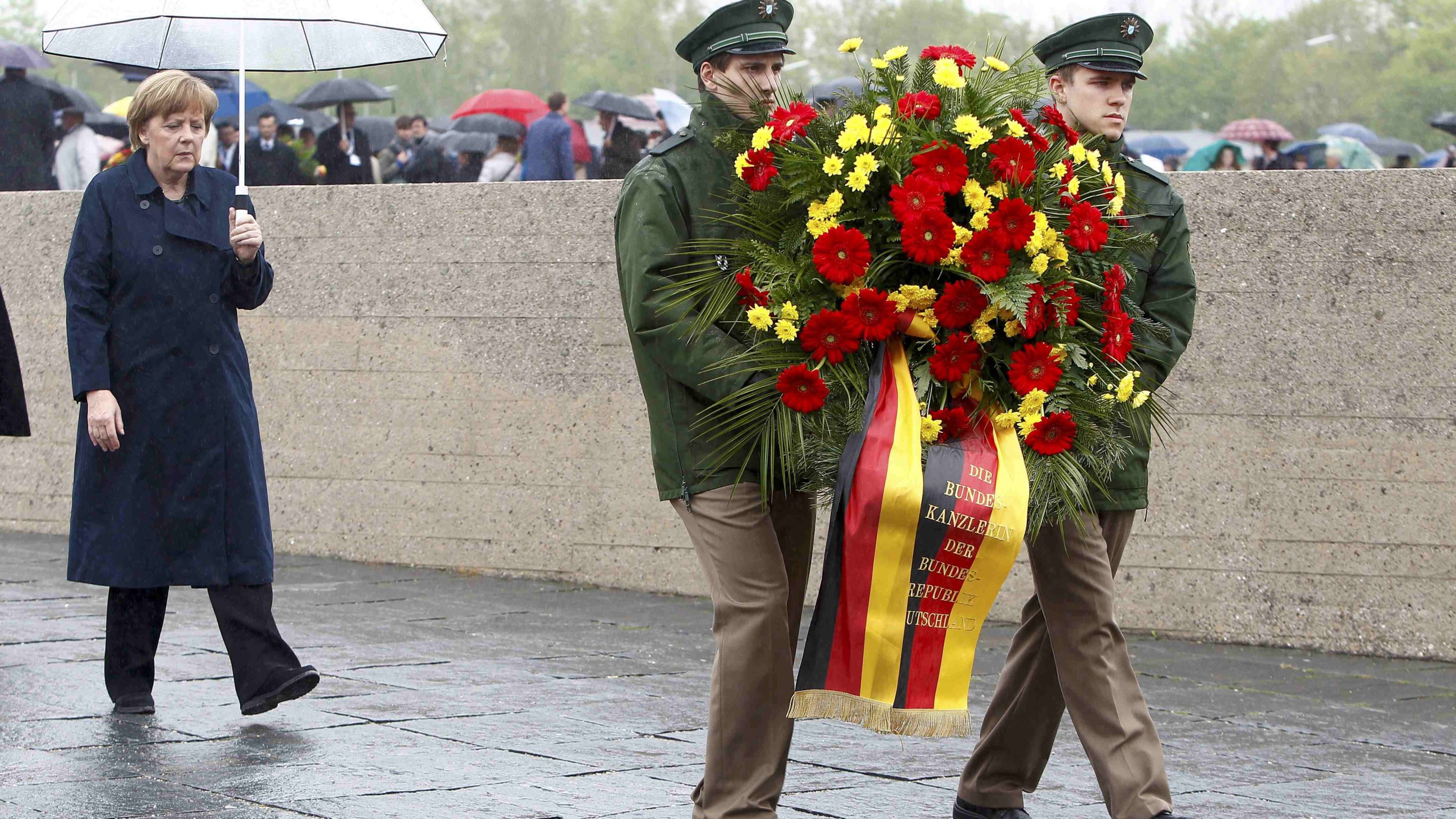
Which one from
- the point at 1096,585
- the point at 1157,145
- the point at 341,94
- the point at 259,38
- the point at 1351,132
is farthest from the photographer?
the point at 1351,132

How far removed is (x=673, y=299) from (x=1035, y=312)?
2.50 feet

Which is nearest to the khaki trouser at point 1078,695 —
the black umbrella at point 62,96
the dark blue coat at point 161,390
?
the dark blue coat at point 161,390

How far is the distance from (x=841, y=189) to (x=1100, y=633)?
3.82 ft

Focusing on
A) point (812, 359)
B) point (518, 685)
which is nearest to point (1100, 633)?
point (812, 359)

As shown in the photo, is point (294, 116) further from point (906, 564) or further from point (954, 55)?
point (906, 564)

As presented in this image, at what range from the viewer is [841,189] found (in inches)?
148

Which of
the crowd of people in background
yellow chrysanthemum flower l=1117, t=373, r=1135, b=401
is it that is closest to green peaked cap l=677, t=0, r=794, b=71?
yellow chrysanthemum flower l=1117, t=373, r=1135, b=401

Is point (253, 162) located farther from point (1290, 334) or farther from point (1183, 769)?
point (1183, 769)

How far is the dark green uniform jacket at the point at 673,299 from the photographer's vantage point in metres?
3.87

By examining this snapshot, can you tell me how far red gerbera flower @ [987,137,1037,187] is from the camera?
3.75m

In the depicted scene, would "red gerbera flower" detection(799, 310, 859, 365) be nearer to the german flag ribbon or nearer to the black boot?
the german flag ribbon

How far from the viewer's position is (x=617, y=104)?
21.9m

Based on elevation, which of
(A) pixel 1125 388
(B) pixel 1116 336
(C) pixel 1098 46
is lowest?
(A) pixel 1125 388

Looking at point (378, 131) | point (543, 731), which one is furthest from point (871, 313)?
point (378, 131)
